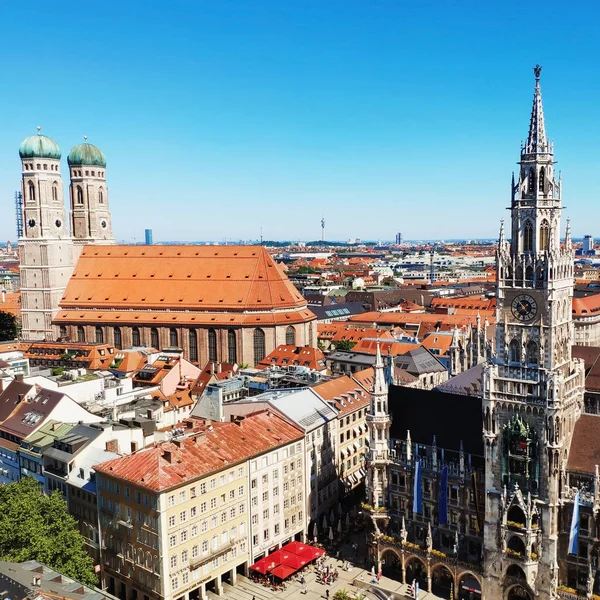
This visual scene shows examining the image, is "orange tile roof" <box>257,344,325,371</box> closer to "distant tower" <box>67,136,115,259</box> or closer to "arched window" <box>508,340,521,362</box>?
"distant tower" <box>67,136,115,259</box>

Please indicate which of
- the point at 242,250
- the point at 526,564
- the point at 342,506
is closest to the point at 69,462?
the point at 342,506

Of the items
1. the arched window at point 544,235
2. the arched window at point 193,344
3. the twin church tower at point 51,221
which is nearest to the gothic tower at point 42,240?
the twin church tower at point 51,221

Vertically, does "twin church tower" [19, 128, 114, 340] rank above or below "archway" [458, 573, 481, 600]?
above

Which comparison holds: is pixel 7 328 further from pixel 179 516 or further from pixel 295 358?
pixel 179 516

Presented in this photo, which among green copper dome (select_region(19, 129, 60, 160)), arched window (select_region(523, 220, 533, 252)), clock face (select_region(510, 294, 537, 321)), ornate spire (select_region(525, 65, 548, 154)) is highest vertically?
green copper dome (select_region(19, 129, 60, 160))

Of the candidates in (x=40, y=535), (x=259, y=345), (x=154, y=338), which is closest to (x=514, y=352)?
(x=40, y=535)

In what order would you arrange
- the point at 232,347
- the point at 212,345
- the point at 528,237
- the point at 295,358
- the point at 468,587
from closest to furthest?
the point at 528,237 → the point at 468,587 → the point at 295,358 → the point at 232,347 → the point at 212,345

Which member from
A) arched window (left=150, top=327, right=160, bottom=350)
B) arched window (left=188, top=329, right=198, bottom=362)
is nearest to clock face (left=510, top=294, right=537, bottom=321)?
arched window (left=188, top=329, right=198, bottom=362)
